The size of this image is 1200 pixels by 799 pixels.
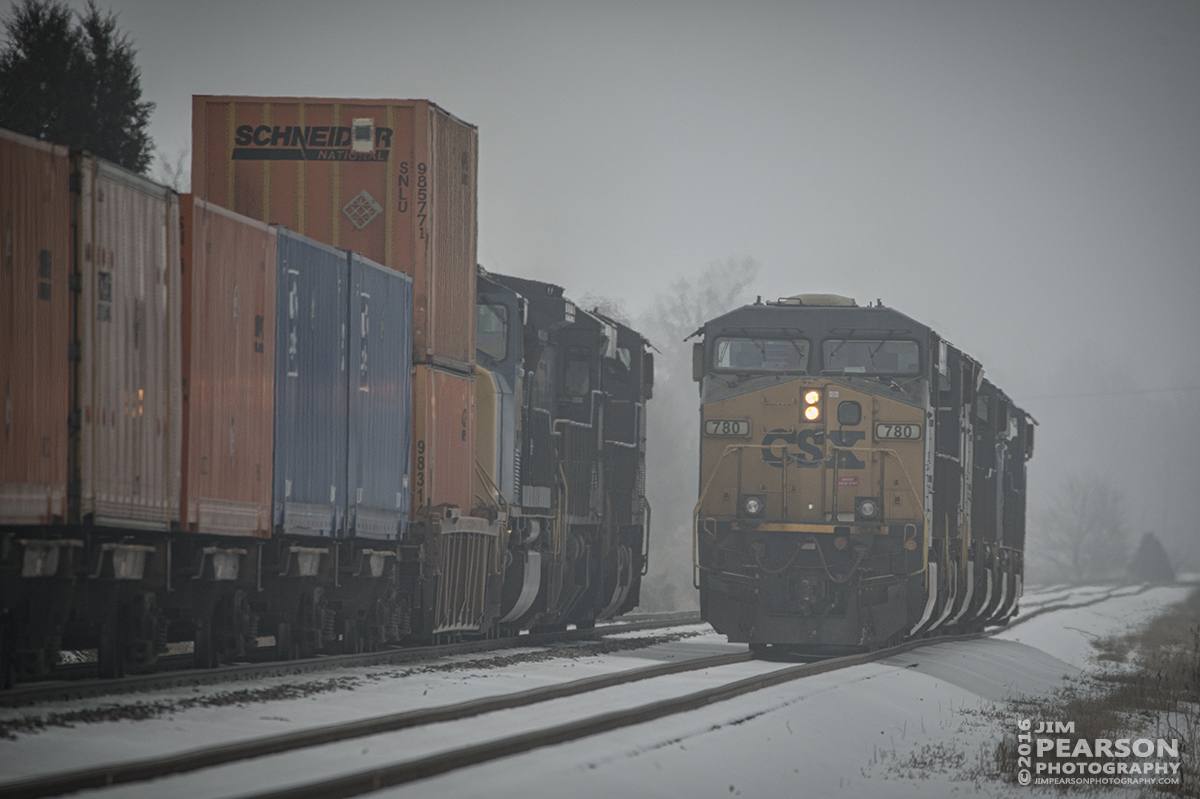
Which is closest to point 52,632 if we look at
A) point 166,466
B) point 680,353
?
point 166,466

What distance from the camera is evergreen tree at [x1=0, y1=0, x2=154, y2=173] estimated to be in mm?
25000

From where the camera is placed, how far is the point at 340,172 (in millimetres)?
15594

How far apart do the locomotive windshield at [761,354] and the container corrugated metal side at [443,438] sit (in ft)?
11.7

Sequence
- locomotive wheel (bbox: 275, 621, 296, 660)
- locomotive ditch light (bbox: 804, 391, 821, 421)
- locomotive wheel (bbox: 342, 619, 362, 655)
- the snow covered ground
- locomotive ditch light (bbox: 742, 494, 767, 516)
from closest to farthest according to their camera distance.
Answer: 1. the snow covered ground
2. locomotive wheel (bbox: 275, 621, 296, 660)
3. locomotive wheel (bbox: 342, 619, 362, 655)
4. locomotive ditch light (bbox: 742, 494, 767, 516)
5. locomotive ditch light (bbox: 804, 391, 821, 421)

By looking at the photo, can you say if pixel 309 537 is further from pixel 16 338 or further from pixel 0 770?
pixel 0 770

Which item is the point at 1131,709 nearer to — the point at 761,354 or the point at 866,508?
the point at 866,508

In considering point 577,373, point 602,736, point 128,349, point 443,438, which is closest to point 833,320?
point 577,373

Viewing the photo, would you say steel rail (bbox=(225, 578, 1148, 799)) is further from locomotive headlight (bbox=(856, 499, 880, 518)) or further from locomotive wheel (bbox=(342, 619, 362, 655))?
locomotive wheel (bbox=(342, 619, 362, 655))

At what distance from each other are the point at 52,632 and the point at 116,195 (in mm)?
3068

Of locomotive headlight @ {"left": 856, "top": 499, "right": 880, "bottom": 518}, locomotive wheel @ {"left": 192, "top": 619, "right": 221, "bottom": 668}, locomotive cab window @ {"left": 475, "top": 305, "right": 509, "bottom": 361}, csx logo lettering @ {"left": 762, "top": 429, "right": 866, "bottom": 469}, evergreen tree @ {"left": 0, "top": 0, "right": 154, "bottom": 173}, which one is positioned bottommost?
locomotive wheel @ {"left": 192, "top": 619, "right": 221, "bottom": 668}

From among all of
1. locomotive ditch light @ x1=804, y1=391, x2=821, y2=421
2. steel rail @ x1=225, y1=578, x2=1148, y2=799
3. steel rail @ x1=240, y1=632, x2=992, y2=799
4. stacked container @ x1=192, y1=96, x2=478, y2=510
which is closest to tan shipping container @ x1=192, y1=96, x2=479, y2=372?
stacked container @ x1=192, y1=96, x2=478, y2=510

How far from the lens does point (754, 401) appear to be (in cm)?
1845

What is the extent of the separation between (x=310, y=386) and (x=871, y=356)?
7.90 metres

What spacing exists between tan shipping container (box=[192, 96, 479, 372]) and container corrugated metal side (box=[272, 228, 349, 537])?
152 cm
